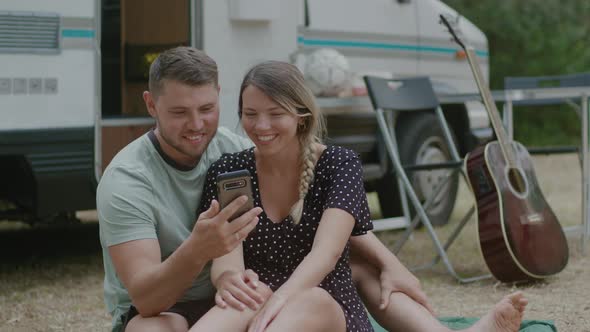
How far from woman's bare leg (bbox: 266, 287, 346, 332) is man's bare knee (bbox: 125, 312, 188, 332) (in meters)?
0.32

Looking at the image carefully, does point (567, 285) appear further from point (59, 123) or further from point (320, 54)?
point (59, 123)

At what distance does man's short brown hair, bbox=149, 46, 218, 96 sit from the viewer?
263cm

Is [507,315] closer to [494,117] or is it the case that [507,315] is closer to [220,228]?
[220,228]

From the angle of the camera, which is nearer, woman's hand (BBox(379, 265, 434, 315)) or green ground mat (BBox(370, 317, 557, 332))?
woman's hand (BBox(379, 265, 434, 315))

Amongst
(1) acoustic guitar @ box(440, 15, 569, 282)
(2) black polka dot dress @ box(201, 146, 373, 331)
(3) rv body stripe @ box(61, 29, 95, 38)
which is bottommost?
(1) acoustic guitar @ box(440, 15, 569, 282)

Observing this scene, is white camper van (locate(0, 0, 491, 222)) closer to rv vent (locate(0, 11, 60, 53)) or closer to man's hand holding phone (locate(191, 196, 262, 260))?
rv vent (locate(0, 11, 60, 53))

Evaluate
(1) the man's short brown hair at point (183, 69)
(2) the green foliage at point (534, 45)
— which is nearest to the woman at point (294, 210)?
(1) the man's short brown hair at point (183, 69)

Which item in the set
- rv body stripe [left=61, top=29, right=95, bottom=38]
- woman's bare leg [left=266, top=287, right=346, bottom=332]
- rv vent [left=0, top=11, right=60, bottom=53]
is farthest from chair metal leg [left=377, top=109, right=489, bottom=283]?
woman's bare leg [left=266, top=287, right=346, bottom=332]

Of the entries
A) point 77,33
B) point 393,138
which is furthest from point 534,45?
point 77,33

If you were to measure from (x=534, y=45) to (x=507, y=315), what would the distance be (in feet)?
41.2

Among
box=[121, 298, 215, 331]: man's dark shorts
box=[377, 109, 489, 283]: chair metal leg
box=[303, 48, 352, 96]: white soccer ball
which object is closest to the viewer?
box=[121, 298, 215, 331]: man's dark shorts

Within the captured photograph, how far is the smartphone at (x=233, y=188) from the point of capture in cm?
242

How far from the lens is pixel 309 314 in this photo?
2463 mm

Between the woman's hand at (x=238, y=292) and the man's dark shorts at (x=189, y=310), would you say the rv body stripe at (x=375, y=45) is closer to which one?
the man's dark shorts at (x=189, y=310)
